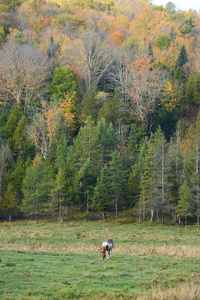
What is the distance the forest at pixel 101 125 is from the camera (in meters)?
53.8

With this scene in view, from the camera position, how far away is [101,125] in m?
63.6

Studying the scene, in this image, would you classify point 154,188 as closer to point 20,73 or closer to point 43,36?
point 20,73

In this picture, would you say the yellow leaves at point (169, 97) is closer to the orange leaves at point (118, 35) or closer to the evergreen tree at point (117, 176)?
the evergreen tree at point (117, 176)

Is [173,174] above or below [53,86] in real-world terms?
below

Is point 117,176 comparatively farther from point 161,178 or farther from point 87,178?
point 161,178

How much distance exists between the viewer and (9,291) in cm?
1050

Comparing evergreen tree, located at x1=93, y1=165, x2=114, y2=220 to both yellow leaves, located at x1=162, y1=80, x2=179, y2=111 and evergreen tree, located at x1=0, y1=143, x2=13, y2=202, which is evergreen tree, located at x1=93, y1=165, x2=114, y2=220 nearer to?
evergreen tree, located at x1=0, y1=143, x2=13, y2=202

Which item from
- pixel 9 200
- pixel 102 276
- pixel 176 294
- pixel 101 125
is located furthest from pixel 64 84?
pixel 176 294

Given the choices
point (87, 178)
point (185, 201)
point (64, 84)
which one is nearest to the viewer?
point (185, 201)

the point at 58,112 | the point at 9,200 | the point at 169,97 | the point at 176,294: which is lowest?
the point at 176,294

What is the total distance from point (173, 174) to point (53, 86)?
37186 mm

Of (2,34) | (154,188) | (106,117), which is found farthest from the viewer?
(2,34)

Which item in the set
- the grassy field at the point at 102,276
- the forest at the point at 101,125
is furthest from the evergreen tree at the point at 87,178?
the grassy field at the point at 102,276

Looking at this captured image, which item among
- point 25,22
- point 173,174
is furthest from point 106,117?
point 25,22
